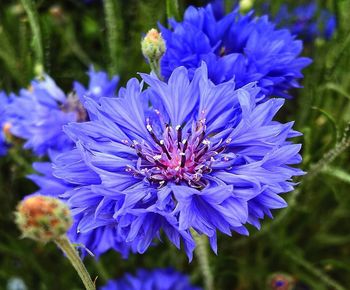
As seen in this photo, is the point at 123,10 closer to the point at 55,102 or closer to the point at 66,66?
the point at 66,66

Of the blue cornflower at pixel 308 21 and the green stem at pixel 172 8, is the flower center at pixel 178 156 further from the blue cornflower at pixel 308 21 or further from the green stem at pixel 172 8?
the blue cornflower at pixel 308 21

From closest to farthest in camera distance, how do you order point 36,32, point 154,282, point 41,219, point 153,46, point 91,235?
point 41,219 → point 153,46 → point 91,235 → point 36,32 → point 154,282

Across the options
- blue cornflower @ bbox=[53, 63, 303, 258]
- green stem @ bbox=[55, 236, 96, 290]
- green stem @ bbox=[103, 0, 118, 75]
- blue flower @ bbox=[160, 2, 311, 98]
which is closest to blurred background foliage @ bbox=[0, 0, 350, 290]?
green stem @ bbox=[103, 0, 118, 75]

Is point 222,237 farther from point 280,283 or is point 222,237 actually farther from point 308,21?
point 308,21

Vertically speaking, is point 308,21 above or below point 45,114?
above

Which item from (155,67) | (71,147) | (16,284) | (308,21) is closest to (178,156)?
(155,67)

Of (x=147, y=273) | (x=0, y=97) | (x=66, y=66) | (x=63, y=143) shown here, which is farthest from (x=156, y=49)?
(x=66, y=66)

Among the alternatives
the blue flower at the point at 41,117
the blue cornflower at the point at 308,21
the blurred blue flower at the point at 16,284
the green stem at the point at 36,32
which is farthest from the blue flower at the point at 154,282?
the blue cornflower at the point at 308,21
